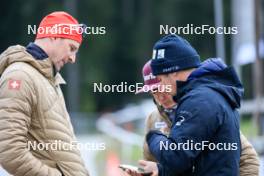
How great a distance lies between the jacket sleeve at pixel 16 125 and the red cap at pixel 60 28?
43 cm

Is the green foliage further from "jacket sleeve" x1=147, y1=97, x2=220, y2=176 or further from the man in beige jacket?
"jacket sleeve" x1=147, y1=97, x2=220, y2=176

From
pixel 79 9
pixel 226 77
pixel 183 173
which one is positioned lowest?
pixel 183 173

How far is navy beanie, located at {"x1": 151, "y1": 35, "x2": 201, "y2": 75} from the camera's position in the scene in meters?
5.91

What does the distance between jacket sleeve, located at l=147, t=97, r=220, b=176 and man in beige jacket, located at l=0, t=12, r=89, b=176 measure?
823 millimetres

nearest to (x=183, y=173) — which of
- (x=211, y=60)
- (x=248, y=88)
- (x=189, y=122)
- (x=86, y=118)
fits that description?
(x=189, y=122)

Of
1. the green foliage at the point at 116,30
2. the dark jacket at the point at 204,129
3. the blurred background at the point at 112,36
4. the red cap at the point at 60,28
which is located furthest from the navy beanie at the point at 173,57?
the green foliage at the point at 116,30

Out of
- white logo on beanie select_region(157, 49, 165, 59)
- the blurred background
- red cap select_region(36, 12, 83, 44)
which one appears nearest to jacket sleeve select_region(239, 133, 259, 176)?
white logo on beanie select_region(157, 49, 165, 59)

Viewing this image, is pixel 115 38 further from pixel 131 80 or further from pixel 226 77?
pixel 226 77

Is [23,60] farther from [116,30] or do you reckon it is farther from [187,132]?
[116,30]

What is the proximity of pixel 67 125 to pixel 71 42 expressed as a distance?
1.81 feet

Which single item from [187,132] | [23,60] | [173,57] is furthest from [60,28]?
[187,132]

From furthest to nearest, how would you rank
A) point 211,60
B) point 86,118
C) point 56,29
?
point 86,118
point 56,29
point 211,60

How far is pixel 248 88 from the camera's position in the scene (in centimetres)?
3922

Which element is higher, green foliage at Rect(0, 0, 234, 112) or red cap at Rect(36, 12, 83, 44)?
green foliage at Rect(0, 0, 234, 112)
